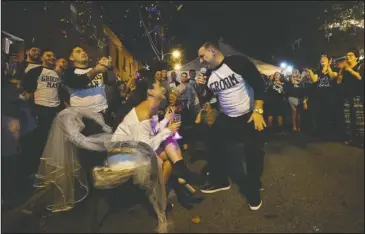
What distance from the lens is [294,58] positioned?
195 centimetres

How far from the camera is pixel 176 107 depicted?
1.86 metres

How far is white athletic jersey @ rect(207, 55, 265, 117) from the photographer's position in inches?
74.0

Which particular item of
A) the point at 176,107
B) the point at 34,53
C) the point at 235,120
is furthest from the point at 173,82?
the point at 34,53

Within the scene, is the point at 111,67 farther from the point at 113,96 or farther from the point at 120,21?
the point at 120,21

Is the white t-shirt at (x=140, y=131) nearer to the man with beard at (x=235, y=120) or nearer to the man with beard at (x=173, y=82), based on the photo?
the man with beard at (x=173, y=82)

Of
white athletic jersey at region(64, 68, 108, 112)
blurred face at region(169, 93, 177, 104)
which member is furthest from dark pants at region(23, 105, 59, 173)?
blurred face at region(169, 93, 177, 104)

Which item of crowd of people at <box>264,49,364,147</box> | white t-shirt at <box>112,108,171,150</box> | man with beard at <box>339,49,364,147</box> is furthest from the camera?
man with beard at <box>339,49,364,147</box>

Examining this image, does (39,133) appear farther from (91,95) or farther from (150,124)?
(150,124)

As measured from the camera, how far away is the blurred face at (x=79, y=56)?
186 cm

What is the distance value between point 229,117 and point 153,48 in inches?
26.8

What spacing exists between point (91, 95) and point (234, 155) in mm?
1036

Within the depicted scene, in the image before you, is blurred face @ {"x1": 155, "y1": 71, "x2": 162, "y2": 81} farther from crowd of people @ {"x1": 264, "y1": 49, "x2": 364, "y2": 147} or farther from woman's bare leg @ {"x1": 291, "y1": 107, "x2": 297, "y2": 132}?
woman's bare leg @ {"x1": 291, "y1": 107, "x2": 297, "y2": 132}

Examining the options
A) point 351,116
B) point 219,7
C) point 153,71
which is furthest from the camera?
point 351,116

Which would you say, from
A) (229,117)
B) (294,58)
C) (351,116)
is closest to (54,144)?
(229,117)
